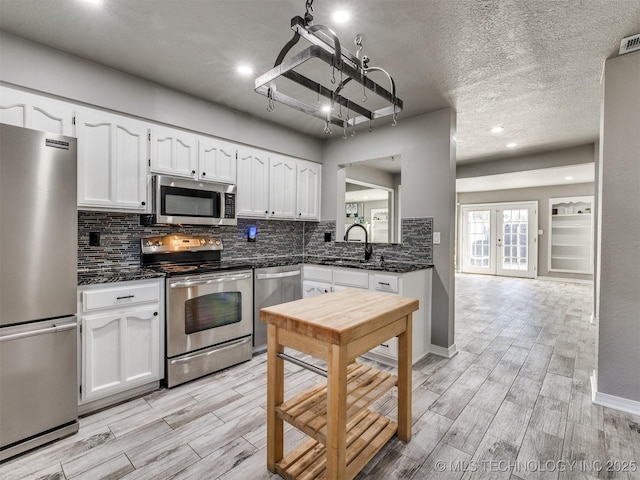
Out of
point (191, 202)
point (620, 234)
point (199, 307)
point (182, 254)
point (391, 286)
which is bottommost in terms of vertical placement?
point (199, 307)

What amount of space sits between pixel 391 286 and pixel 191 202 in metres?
2.05

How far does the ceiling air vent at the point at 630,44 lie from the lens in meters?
2.07

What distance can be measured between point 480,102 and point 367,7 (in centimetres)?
187

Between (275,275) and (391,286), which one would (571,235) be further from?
(275,275)

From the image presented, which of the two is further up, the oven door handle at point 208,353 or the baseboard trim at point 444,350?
the oven door handle at point 208,353

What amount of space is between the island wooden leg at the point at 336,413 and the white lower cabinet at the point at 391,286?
5.03 ft

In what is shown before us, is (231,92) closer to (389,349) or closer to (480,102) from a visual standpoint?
(480,102)

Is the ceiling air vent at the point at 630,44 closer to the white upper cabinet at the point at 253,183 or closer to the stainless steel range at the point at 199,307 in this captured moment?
the white upper cabinet at the point at 253,183

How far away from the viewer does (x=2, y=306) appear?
170 cm

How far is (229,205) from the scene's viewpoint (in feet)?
10.6

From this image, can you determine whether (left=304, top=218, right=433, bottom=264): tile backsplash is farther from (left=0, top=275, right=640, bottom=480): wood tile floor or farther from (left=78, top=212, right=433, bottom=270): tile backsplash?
(left=0, top=275, right=640, bottom=480): wood tile floor

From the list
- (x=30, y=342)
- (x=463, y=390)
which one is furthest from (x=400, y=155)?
(x=30, y=342)

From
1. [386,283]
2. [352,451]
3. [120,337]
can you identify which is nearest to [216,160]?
[120,337]

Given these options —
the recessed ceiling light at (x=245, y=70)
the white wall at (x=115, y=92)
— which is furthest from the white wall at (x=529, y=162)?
the recessed ceiling light at (x=245, y=70)
